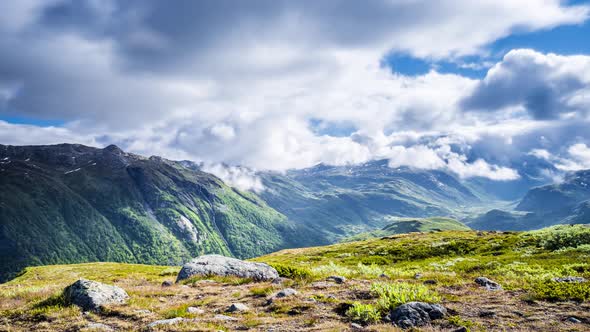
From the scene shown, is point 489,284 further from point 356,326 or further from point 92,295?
point 92,295

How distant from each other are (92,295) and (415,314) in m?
16.6

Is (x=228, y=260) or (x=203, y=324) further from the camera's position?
(x=228, y=260)

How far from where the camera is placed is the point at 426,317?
522 inches

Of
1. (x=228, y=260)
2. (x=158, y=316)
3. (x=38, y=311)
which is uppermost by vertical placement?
(x=228, y=260)

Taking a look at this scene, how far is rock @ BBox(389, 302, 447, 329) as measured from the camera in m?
12.8

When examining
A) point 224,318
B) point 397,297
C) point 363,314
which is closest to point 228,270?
point 224,318

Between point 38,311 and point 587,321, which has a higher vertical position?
point 587,321

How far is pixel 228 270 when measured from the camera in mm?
27344

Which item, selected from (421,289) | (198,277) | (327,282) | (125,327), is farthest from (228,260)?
(421,289)

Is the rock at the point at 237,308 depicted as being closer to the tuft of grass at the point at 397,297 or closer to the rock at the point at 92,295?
the tuft of grass at the point at 397,297

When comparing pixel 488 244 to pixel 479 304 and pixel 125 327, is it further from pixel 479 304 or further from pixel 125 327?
pixel 125 327

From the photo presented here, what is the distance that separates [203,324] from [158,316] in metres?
3.30

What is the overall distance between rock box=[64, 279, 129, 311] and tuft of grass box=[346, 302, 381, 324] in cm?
1289

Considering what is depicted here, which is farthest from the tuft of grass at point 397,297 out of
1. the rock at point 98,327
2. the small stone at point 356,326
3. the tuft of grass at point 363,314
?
the rock at point 98,327
